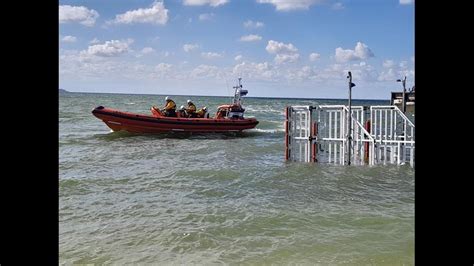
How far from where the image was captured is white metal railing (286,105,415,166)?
11.0 metres

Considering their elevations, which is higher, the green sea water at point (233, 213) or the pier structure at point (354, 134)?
the pier structure at point (354, 134)

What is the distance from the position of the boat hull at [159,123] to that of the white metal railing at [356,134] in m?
9.14

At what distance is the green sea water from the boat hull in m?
6.93

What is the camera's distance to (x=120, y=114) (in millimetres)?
20969

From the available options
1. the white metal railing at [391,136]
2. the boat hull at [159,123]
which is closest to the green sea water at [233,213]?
the white metal railing at [391,136]

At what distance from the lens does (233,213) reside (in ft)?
23.0

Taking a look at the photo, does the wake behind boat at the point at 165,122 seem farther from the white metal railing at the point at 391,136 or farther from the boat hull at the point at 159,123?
the white metal railing at the point at 391,136

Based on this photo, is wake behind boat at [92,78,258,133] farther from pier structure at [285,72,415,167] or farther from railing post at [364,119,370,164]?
railing post at [364,119,370,164]

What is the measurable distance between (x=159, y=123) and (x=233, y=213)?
14084mm

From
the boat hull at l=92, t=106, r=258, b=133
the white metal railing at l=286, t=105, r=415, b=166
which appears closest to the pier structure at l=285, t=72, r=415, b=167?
the white metal railing at l=286, t=105, r=415, b=166

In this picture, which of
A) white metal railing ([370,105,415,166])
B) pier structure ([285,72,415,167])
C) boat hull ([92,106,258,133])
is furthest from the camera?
boat hull ([92,106,258,133])

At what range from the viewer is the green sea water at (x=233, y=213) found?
16.4ft
